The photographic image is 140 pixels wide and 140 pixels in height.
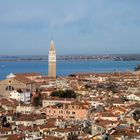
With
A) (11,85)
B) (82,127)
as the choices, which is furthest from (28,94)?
(82,127)

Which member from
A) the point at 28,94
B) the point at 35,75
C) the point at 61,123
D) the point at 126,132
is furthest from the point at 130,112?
the point at 35,75

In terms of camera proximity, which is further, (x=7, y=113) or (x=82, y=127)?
(x=7, y=113)

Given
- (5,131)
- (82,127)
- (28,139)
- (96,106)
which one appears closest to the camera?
(28,139)

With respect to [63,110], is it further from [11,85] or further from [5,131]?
[11,85]

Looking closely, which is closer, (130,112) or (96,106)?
(130,112)

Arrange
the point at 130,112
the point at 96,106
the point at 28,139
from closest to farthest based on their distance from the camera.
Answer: the point at 28,139 < the point at 130,112 < the point at 96,106

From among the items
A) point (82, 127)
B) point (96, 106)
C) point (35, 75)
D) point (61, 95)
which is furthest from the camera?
point (35, 75)

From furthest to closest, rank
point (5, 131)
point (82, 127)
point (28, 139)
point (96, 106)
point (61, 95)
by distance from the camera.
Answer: point (61, 95) < point (96, 106) < point (82, 127) < point (5, 131) < point (28, 139)

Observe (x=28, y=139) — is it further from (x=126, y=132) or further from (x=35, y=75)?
(x=35, y=75)

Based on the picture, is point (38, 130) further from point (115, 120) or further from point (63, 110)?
point (63, 110)
